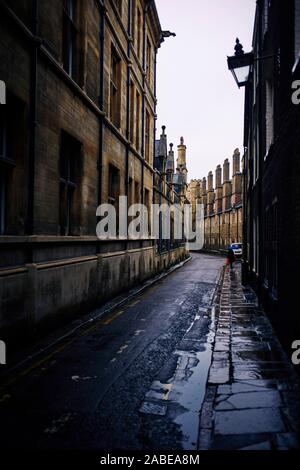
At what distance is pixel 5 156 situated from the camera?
7566 millimetres

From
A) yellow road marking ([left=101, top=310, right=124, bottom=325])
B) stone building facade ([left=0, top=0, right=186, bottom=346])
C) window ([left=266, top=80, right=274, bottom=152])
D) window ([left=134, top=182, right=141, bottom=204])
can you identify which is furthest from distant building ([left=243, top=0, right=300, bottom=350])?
window ([left=134, top=182, right=141, bottom=204])

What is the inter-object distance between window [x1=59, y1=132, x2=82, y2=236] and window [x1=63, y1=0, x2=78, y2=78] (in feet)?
6.32

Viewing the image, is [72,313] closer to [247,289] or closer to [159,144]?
[247,289]

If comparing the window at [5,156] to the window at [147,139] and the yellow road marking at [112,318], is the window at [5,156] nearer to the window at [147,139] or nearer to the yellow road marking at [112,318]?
the yellow road marking at [112,318]

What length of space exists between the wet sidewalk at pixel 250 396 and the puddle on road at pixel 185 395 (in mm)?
110

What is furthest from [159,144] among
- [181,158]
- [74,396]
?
[181,158]

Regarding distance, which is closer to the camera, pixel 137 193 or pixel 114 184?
pixel 114 184

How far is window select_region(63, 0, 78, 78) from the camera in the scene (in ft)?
34.7

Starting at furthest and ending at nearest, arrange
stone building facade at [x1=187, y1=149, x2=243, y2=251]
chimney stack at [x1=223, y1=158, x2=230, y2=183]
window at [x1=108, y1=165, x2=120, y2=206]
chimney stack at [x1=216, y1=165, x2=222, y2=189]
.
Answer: chimney stack at [x1=216, y1=165, x2=222, y2=189], chimney stack at [x1=223, y1=158, x2=230, y2=183], stone building facade at [x1=187, y1=149, x2=243, y2=251], window at [x1=108, y1=165, x2=120, y2=206]

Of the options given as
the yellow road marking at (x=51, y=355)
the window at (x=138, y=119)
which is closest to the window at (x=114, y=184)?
the window at (x=138, y=119)

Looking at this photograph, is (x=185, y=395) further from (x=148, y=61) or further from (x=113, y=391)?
(x=148, y=61)

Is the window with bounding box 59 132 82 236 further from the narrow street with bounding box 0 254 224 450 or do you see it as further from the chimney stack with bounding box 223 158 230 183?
the chimney stack with bounding box 223 158 230 183

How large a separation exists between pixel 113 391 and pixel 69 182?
21.1 ft

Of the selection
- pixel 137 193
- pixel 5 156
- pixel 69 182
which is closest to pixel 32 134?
pixel 5 156
